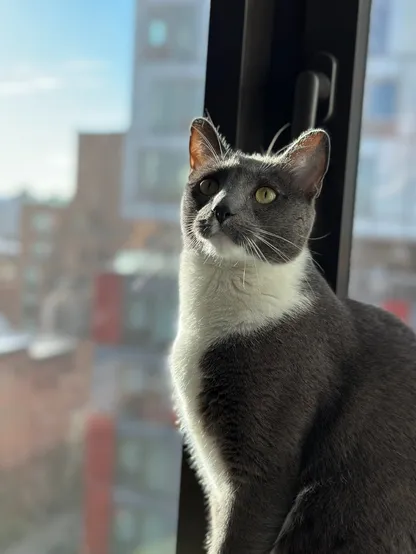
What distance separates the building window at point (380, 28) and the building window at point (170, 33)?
1.05ft

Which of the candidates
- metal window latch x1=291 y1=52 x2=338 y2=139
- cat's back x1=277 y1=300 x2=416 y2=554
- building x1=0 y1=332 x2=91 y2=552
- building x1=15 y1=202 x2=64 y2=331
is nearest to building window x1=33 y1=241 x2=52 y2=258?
building x1=15 y1=202 x2=64 y2=331

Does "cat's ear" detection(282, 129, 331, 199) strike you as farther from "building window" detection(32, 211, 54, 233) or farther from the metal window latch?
"building window" detection(32, 211, 54, 233)

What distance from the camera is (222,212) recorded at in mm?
918

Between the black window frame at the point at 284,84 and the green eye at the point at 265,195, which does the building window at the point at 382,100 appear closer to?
the black window frame at the point at 284,84

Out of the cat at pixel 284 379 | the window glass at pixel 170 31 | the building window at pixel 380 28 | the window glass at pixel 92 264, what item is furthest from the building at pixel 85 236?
the building window at pixel 380 28

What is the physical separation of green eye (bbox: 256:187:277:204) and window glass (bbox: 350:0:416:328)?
287 mm

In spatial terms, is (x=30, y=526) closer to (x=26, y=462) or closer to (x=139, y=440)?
(x=26, y=462)

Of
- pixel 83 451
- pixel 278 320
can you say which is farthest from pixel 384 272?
pixel 83 451

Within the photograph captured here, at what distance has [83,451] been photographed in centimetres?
131

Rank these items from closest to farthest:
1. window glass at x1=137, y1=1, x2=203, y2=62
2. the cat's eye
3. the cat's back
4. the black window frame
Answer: the cat's back
the cat's eye
the black window frame
window glass at x1=137, y1=1, x2=203, y2=62

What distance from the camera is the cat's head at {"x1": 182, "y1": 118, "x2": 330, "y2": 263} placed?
36.4 inches

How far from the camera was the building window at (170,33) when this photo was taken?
1.21 m

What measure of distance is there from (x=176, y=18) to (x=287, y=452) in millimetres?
821

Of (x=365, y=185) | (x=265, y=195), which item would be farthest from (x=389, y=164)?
(x=265, y=195)
